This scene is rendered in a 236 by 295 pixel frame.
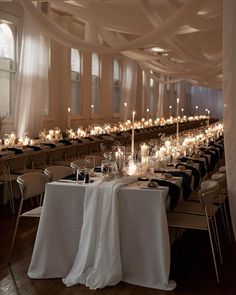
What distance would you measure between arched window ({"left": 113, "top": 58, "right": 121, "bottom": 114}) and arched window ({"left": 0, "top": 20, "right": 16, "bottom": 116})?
24.9 ft

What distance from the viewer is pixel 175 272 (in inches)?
186

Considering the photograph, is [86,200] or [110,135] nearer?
[86,200]

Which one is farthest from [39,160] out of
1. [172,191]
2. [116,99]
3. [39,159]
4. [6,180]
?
[116,99]

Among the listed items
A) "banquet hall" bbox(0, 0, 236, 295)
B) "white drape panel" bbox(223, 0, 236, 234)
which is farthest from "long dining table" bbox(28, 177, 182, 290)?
"white drape panel" bbox(223, 0, 236, 234)

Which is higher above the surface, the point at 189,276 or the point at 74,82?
the point at 74,82

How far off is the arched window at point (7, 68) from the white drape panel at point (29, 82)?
0.58 metres

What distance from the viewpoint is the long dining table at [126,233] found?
4293mm

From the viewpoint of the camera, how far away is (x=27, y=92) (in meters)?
10.5

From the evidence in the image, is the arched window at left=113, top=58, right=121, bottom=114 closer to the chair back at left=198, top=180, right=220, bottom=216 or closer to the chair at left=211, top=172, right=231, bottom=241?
the chair at left=211, top=172, right=231, bottom=241

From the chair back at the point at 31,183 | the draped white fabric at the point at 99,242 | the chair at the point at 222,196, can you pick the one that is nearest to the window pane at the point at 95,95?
the chair at the point at 222,196

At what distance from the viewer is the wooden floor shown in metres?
4.20

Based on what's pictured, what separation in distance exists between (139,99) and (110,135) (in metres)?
9.10

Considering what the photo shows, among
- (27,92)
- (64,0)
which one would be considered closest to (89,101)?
(27,92)

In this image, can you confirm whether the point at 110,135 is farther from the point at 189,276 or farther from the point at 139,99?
the point at 139,99
